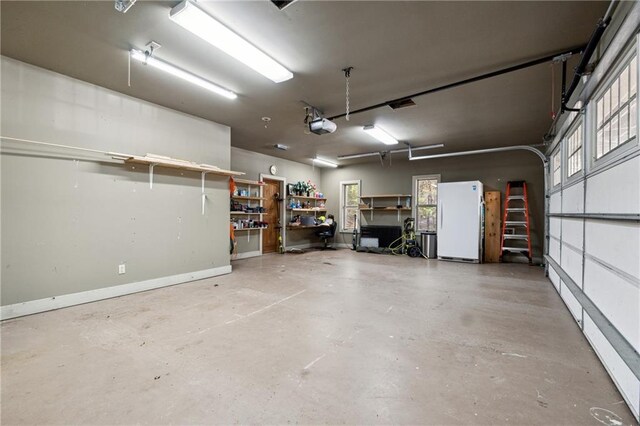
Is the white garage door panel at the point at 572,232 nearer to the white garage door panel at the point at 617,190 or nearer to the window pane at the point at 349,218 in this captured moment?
the white garage door panel at the point at 617,190

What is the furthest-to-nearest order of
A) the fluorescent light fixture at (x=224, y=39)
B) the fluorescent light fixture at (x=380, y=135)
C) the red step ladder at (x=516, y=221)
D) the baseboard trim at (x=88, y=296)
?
1. the red step ladder at (x=516, y=221)
2. the fluorescent light fixture at (x=380, y=135)
3. the baseboard trim at (x=88, y=296)
4. the fluorescent light fixture at (x=224, y=39)

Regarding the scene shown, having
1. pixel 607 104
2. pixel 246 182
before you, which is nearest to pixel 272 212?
pixel 246 182

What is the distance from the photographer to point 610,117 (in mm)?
2197

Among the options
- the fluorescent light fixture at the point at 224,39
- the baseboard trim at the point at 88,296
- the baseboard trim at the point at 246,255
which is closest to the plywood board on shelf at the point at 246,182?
the baseboard trim at the point at 246,255

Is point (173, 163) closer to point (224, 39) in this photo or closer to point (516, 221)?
point (224, 39)

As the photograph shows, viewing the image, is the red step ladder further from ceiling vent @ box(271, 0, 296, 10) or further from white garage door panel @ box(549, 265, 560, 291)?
ceiling vent @ box(271, 0, 296, 10)

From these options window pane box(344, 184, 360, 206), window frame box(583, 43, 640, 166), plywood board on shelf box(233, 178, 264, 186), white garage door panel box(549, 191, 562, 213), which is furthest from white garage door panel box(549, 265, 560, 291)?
plywood board on shelf box(233, 178, 264, 186)

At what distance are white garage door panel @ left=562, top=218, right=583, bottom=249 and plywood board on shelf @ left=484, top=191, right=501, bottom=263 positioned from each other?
11.0 feet

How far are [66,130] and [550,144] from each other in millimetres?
7681

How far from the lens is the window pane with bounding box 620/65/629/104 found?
1.92m

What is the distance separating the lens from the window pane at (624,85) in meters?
1.92

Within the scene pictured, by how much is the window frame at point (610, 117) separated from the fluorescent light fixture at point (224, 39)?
9.40ft

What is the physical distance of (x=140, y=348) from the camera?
2311 mm

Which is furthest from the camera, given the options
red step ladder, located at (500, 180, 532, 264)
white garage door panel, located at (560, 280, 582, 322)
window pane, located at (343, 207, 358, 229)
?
window pane, located at (343, 207, 358, 229)
